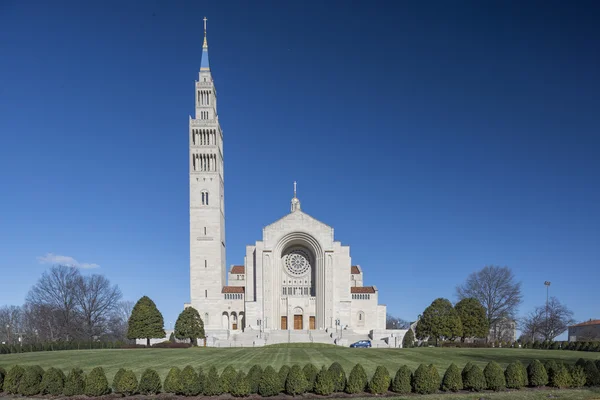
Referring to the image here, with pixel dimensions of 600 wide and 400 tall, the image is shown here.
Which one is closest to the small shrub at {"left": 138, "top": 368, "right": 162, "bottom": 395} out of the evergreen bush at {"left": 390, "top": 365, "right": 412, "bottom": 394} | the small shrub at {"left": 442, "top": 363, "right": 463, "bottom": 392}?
the evergreen bush at {"left": 390, "top": 365, "right": 412, "bottom": 394}

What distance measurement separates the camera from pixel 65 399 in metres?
15.8

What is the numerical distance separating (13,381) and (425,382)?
49.0ft

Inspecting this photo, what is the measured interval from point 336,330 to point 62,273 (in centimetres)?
3849

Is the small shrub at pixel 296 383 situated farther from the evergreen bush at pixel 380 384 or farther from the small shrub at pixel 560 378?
the small shrub at pixel 560 378

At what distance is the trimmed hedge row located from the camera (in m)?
15.7

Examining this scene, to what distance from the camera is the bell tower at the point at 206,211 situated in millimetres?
60406

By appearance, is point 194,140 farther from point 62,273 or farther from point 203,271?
point 62,273

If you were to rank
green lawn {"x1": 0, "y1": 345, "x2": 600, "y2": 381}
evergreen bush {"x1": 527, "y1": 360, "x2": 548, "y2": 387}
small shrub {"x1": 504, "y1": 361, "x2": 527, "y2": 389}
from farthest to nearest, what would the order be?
green lawn {"x1": 0, "y1": 345, "x2": 600, "y2": 381}
evergreen bush {"x1": 527, "y1": 360, "x2": 548, "y2": 387}
small shrub {"x1": 504, "y1": 361, "x2": 527, "y2": 389}

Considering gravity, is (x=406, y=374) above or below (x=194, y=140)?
below

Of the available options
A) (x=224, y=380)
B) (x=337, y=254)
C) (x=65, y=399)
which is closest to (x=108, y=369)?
(x=65, y=399)

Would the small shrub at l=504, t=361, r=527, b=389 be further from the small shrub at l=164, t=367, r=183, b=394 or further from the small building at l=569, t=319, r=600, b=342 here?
the small building at l=569, t=319, r=600, b=342

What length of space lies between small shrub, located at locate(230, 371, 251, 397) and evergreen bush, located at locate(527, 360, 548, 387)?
1093cm

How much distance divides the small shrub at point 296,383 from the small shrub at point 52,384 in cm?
811

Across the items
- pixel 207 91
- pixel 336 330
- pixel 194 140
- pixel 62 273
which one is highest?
pixel 207 91
